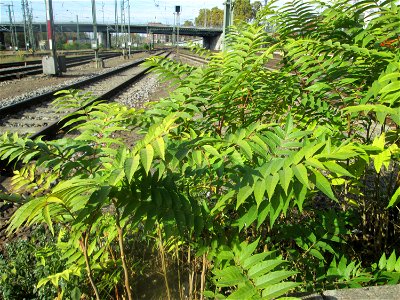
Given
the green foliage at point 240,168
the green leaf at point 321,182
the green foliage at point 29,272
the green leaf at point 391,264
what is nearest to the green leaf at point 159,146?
the green foliage at point 240,168

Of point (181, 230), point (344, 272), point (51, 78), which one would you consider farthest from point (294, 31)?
point (51, 78)

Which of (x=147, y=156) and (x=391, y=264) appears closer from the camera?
(x=147, y=156)

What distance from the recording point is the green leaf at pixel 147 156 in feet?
3.56

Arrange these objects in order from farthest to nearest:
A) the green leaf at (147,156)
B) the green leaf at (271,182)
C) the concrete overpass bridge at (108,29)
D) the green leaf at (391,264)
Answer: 1. the concrete overpass bridge at (108,29)
2. the green leaf at (391,264)
3. the green leaf at (271,182)
4. the green leaf at (147,156)

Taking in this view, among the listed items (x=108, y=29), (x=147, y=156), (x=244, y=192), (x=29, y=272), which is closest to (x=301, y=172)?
(x=244, y=192)

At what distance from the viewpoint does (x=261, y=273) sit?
1284 mm

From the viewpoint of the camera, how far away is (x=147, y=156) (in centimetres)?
112

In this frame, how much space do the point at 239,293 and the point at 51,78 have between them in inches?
842

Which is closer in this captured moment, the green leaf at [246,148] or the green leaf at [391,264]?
the green leaf at [246,148]

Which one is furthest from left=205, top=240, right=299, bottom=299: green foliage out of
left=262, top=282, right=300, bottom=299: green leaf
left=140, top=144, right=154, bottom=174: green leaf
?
left=140, top=144, right=154, bottom=174: green leaf

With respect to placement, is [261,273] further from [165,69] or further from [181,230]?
[165,69]

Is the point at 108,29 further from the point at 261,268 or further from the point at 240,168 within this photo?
the point at 261,268

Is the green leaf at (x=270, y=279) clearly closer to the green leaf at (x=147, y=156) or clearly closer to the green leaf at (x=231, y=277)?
the green leaf at (x=231, y=277)

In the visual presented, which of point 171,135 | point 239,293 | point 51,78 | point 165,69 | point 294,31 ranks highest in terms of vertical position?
point 294,31
